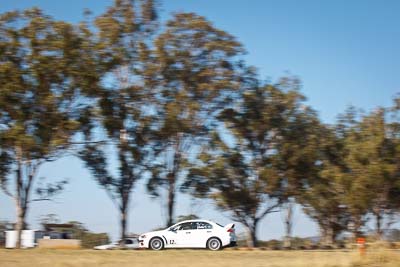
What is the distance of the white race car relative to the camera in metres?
30.3

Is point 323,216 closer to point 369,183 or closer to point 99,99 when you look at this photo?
point 369,183

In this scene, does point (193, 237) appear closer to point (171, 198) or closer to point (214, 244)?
point (214, 244)

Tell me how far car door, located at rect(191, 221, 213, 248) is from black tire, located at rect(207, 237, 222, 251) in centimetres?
20

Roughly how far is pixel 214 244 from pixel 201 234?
0.78 m

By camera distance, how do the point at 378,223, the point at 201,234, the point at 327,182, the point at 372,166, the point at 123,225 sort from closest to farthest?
1. the point at 201,234
2. the point at 123,225
3. the point at 372,166
4. the point at 327,182
5. the point at 378,223

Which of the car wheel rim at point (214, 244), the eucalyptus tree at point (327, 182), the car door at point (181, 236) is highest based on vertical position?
the eucalyptus tree at point (327, 182)

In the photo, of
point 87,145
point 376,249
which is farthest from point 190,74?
point 376,249

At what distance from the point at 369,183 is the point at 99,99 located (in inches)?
755

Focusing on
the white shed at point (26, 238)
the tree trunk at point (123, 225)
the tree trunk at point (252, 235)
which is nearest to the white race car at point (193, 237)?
the tree trunk at point (123, 225)

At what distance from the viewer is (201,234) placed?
30.7m

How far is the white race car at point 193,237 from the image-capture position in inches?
1193

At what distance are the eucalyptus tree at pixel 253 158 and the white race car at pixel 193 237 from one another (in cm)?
1038

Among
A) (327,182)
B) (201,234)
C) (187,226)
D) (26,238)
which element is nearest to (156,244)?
(187,226)

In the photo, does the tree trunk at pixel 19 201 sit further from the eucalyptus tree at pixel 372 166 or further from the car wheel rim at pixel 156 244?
the eucalyptus tree at pixel 372 166
